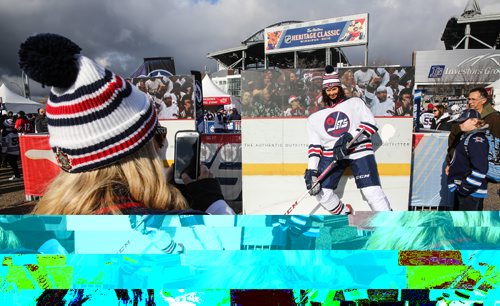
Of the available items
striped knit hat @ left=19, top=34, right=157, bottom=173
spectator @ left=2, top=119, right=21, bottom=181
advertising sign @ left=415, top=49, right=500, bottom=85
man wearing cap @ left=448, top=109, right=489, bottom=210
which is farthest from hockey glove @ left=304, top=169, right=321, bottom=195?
advertising sign @ left=415, top=49, right=500, bottom=85

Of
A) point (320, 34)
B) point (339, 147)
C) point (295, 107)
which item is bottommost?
point (339, 147)

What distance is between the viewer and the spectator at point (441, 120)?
781 cm

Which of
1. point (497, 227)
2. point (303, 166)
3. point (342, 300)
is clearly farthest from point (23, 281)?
point (303, 166)

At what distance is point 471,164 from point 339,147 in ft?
4.70

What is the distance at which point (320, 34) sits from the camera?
4119 cm

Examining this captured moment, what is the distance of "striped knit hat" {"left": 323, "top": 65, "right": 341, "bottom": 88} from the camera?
4262mm

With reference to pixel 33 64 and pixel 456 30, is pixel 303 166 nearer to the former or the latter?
pixel 33 64

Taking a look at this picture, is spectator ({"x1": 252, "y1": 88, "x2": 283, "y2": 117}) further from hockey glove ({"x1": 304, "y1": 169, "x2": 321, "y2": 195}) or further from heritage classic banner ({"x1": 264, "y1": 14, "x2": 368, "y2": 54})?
heritage classic banner ({"x1": 264, "y1": 14, "x2": 368, "y2": 54})

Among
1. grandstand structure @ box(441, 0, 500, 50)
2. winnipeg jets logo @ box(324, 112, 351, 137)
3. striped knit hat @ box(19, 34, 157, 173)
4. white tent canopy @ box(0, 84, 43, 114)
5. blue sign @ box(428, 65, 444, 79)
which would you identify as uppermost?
grandstand structure @ box(441, 0, 500, 50)

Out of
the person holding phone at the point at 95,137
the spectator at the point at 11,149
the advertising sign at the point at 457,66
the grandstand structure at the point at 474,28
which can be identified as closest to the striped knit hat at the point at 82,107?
the person holding phone at the point at 95,137

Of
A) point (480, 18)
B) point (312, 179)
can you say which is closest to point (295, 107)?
point (312, 179)

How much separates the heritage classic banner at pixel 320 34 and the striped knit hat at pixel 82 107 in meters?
37.8

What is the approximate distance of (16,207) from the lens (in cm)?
602

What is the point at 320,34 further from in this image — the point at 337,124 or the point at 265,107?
the point at 337,124
